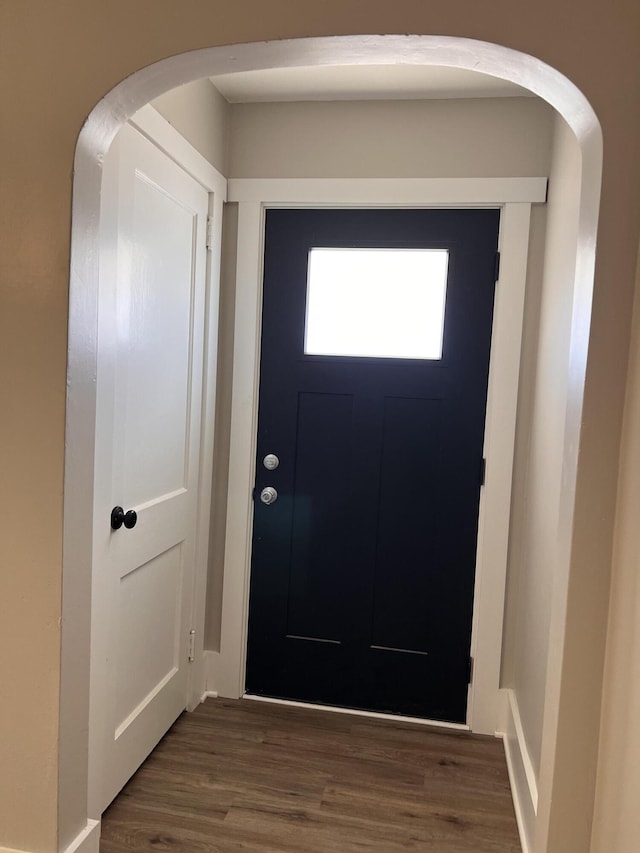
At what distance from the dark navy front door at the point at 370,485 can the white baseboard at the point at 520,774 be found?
0.66 feet

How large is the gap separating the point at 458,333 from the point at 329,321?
1.70ft

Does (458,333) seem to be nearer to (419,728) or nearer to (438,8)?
(438,8)

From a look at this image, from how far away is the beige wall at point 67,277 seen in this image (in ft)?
3.61

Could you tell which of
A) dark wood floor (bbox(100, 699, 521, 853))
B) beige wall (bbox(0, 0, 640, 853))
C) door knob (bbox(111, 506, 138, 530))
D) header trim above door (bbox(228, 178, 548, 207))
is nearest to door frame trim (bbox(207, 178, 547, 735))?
header trim above door (bbox(228, 178, 548, 207))

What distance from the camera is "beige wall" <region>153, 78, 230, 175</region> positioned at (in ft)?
6.55

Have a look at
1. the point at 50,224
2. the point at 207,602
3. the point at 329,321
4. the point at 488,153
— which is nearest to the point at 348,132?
the point at 488,153

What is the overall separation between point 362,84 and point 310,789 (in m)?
2.49

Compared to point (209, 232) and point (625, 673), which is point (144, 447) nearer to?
point (209, 232)

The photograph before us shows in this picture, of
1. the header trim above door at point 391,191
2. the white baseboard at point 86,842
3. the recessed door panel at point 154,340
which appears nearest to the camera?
the white baseboard at point 86,842

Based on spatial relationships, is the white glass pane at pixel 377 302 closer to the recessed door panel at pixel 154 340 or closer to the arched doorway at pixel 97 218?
the recessed door panel at pixel 154 340

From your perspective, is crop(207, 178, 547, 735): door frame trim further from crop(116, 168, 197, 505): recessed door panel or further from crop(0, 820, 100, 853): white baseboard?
crop(0, 820, 100, 853): white baseboard

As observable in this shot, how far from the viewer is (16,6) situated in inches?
50.7

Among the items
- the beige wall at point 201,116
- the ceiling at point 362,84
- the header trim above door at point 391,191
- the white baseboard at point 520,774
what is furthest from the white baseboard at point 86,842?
the ceiling at point 362,84

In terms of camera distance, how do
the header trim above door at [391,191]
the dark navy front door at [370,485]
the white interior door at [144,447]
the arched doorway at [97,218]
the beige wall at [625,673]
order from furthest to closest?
the dark navy front door at [370,485] < the header trim above door at [391,191] < the white interior door at [144,447] < the arched doorway at [97,218] < the beige wall at [625,673]
